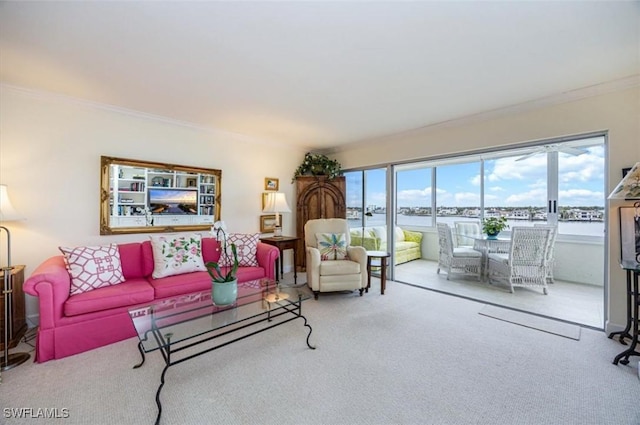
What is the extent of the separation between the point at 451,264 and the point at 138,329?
4.49 meters

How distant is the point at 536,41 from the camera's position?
192cm

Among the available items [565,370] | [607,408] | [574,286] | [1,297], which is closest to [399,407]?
[607,408]

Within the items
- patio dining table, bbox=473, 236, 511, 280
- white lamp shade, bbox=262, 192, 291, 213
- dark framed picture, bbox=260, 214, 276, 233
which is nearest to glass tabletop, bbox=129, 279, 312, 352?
white lamp shade, bbox=262, 192, 291, 213

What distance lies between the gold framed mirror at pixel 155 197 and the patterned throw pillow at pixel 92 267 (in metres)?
0.64

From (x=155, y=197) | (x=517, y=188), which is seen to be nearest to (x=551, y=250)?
(x=517, y=188)

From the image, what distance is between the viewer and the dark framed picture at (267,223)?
450 cm

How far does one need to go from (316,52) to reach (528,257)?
401cm

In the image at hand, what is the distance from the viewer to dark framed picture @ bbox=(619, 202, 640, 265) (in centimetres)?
240

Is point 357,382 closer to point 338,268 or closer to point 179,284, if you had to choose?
point 338,268

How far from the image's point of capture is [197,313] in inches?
82.0

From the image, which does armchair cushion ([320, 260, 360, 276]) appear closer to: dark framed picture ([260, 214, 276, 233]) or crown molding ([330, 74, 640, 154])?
dark framed picture ([260, 214, 276, 233])

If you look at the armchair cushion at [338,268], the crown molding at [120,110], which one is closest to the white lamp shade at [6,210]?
the crown molding at [120,110]

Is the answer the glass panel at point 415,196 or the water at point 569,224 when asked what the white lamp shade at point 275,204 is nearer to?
the water at point 569,224

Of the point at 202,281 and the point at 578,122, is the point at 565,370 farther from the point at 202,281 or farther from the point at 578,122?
the point at 202,281
